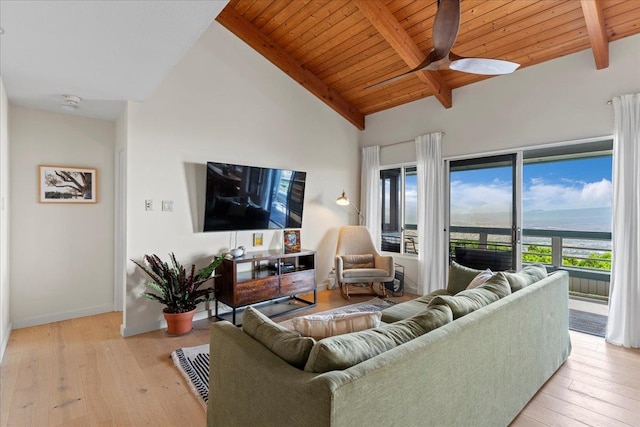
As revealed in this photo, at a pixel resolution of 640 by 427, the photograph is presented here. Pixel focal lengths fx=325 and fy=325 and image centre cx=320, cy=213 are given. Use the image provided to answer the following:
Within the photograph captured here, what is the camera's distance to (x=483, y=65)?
2525 millimetres

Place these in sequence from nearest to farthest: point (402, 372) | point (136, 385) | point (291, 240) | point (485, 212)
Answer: point (402, 372)
point (136, 385)
point (485, 212)
point (291, 240)

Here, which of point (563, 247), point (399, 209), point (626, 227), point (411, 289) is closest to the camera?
point (626, 227)

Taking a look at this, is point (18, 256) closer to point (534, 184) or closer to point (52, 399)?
point (52, 399)

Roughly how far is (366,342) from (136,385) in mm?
2030

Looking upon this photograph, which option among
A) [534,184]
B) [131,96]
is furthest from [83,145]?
[534,184]

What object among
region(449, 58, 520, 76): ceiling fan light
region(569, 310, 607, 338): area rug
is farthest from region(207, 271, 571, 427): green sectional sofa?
region(569, 310, 607, 338): area rug

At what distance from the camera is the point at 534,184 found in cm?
512

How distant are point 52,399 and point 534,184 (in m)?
6.21

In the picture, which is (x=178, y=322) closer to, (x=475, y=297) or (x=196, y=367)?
(x=196, y=367)

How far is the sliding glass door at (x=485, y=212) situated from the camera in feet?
13.6

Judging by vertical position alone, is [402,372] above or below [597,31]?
below

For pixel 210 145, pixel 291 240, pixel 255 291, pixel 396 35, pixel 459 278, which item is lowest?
pixel 255 291

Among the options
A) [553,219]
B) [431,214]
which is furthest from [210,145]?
[553,219]

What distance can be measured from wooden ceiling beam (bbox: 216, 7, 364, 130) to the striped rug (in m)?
3.75
